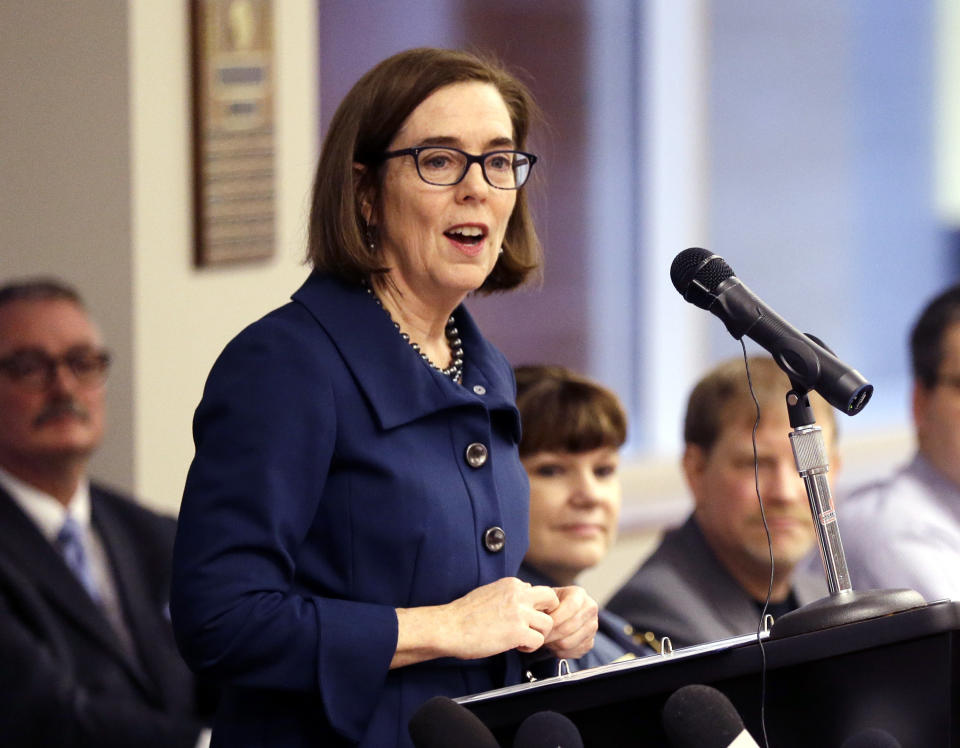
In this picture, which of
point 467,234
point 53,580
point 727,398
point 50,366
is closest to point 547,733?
point 467,234

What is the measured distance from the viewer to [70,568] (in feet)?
10.2

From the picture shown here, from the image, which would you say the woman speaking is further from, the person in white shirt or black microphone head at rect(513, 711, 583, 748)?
the person in white shirt

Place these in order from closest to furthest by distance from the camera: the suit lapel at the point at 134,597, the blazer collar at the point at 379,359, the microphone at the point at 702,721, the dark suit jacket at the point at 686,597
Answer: the microphone at the point at 702,721 → the blazer collar at the point at 379,359 → the dark suit jacket at the point at 686,597 → the suit lapel at the point at 134,597

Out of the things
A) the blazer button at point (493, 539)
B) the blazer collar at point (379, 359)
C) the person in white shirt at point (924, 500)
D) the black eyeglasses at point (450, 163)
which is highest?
the black eyeglasses at point (450, 163)

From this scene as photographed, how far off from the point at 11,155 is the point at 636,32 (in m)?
2.74

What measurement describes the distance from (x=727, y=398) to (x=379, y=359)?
1.35 m

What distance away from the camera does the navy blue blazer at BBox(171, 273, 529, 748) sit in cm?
145

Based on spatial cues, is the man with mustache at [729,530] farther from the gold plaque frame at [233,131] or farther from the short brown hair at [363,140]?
the gold plaque frame at [233,131]

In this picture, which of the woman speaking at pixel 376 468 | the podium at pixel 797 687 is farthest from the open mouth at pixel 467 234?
the podium at pixel 797 687

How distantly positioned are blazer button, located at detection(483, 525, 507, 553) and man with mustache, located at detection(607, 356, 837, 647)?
1010 millimetres

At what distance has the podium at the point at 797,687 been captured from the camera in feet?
4.54

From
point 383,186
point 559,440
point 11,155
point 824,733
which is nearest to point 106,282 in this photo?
point 11,155

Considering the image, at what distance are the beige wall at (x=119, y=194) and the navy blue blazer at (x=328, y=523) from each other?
211cm

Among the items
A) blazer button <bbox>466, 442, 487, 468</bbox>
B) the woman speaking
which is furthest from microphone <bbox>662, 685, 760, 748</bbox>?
blazer button <bbox>466, 442, 487, 468</bbox>
